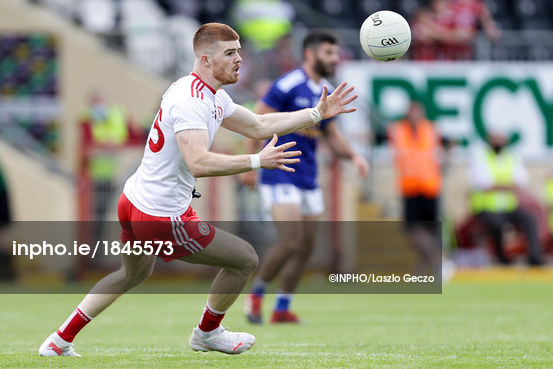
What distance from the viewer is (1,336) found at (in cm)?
898

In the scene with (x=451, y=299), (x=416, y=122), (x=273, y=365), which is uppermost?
(x=416, y=122)

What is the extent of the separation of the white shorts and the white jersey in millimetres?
3152

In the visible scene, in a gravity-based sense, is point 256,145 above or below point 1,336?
above

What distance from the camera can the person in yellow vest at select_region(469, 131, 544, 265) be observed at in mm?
17875

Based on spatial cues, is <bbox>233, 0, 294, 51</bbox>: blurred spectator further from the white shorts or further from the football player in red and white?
the football player in red and white

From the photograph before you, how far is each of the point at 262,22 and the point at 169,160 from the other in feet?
45.6

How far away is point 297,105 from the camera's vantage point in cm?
1033

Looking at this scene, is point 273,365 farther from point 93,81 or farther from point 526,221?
point 93,81

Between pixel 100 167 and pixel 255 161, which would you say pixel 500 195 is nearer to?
→ pixel 100 167

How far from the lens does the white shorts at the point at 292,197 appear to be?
402 inches

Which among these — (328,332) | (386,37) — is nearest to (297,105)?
(328,332)

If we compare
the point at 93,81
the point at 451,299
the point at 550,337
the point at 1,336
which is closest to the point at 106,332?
the point at 1,336

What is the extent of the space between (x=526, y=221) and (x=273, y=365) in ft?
38.6

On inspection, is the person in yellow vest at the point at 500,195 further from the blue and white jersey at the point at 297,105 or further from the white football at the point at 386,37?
the white football at the point at 386,37
